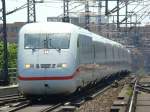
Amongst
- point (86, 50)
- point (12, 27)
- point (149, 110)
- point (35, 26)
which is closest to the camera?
point (149, 110)

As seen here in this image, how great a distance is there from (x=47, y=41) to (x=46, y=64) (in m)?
1.17

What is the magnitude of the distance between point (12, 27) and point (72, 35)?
135504 mm

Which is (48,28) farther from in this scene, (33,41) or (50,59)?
(50,59)

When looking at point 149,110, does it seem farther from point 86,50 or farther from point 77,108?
point 86,50

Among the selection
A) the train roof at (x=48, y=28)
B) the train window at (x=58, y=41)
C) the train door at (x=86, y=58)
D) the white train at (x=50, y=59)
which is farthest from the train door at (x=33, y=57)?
the train door at (x=86, y=58)

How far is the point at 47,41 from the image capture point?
2034cm

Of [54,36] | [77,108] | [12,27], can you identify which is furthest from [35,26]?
[12,27]

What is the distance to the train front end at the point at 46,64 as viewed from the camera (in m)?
19.4

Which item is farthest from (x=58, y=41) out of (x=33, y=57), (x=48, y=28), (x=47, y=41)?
(x=33, y=57)

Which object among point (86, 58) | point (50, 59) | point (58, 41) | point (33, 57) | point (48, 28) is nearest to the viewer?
point (50, 59)

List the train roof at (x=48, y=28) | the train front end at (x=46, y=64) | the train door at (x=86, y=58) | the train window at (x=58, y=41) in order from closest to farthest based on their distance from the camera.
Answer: the train front end at (x=46, y=64), the train window at (x=58, y=41), the train roof at (x=48, y=28), the train door at (x=86, y=58)

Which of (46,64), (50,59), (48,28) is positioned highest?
(48,28)

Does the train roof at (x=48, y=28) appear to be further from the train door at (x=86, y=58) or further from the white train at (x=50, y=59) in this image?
the train door at (x=86, y=58)

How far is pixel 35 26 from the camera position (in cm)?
2081
